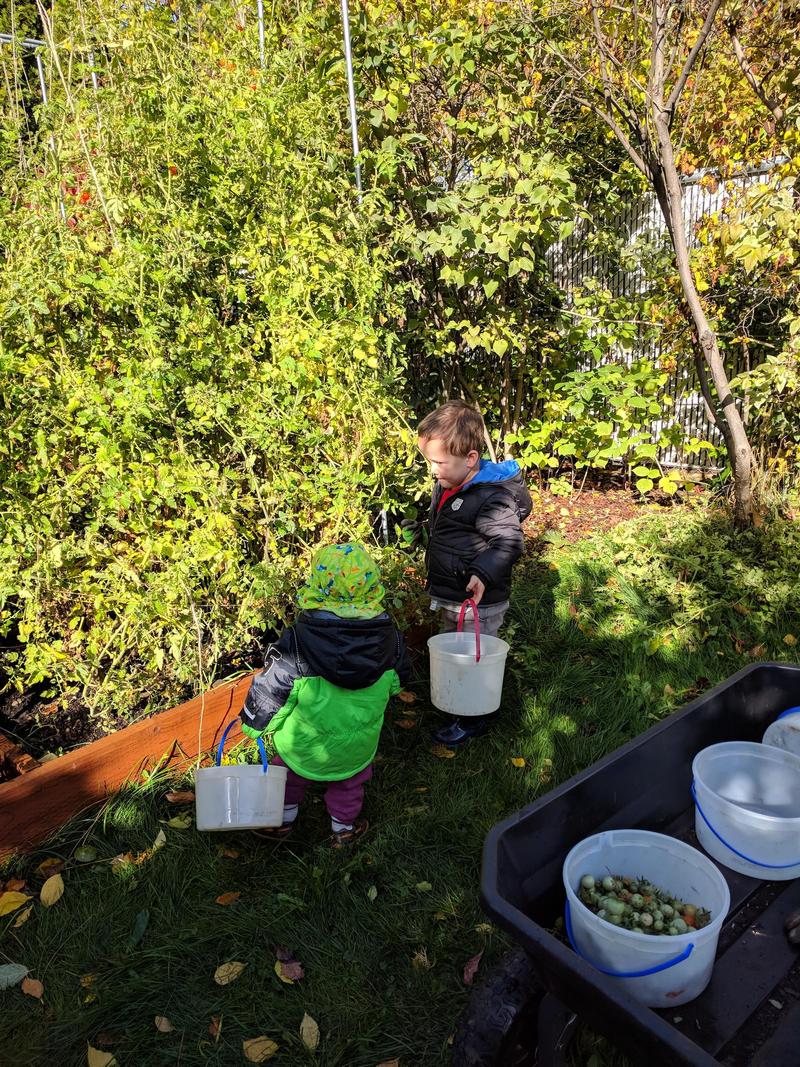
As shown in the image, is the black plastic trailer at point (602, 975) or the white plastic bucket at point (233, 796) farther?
the white plastic bucket at point (233, 796)

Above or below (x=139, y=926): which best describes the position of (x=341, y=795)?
above

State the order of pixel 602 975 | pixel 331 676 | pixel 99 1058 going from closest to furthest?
pixel 602 975 < pixel 99 1058 < pixel 331 676

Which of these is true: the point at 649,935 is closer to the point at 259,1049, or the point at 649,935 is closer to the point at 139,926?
the point at 259,1049

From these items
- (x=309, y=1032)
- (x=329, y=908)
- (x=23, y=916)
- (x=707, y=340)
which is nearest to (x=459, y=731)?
(x=329, y=908)

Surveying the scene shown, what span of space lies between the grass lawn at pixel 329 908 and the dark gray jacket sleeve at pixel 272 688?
54 centimetres

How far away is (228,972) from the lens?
2.10 m

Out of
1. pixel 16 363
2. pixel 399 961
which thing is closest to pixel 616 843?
pixel 399 961

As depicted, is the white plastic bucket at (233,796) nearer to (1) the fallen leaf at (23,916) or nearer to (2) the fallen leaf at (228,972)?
(2) the fallen leaf at (228,972)

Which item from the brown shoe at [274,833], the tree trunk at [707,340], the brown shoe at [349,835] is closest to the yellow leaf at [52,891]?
the brown shoe at [274,833]

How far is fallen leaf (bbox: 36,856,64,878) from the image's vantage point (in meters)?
2.41

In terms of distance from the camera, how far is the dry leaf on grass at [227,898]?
2320 millimetres

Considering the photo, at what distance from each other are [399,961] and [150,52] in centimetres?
355

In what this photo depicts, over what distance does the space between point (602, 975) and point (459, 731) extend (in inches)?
73.2

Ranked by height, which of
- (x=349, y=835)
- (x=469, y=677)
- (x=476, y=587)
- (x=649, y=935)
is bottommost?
(x=349, y=835)
